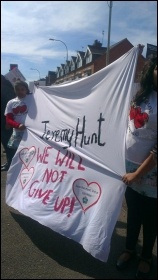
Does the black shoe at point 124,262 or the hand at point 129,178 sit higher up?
the hand at point 129,178

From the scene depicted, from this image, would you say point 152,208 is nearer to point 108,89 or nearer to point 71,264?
point 71,264

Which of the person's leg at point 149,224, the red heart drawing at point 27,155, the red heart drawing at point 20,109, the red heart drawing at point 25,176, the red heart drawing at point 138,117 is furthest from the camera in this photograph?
the red heart drawing at point 20,109

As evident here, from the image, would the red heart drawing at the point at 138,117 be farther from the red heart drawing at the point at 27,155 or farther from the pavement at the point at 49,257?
the red heart drawing at the point at 27,155

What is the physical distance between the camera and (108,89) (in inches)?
101

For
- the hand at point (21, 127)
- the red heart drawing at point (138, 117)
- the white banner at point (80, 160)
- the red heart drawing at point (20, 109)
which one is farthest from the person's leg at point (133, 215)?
the red heart drawing at point (20, 109)

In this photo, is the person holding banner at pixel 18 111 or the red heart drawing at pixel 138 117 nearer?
the red heart drawing at pixel 138 117

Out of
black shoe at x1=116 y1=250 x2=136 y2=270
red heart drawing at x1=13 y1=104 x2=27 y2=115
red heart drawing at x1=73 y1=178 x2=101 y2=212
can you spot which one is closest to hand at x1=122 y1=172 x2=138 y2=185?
red heart drawing at x1=73 y1=178 x2=101 y2=212

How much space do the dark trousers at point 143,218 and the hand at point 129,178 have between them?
16 cm

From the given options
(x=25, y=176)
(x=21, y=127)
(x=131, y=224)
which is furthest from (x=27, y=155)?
(x=131, y=224)

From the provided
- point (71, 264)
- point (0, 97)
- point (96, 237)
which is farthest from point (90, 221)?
point (0, 97)

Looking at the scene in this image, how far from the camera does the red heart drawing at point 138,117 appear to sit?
2060mm

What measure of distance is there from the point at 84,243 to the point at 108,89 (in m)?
1.26

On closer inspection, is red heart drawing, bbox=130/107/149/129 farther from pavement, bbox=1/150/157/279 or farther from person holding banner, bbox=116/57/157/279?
pavement, bbox=1/150/157/279

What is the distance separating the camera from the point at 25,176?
3242 millimetres
